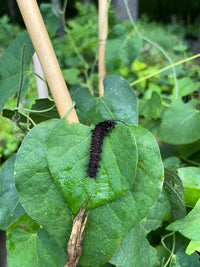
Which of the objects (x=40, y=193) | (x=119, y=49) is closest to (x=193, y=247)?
(x=40, y=193)

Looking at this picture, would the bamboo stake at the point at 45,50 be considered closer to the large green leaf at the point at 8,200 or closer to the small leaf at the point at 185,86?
the large green leaf at the point at 8,200

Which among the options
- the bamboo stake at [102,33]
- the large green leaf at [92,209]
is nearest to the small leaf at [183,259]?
the large green leaf at [92,209]

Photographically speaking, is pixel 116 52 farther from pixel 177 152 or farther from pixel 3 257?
pixel 3 257

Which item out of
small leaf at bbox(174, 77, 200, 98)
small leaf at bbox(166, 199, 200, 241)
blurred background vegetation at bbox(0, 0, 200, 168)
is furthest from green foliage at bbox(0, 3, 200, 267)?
small leaf at bbox(174, 77, 200, 98)

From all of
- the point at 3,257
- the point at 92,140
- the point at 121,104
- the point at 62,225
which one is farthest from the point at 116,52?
the point at 3,257

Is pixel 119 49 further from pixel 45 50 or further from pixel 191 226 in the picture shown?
pixel 191 226
